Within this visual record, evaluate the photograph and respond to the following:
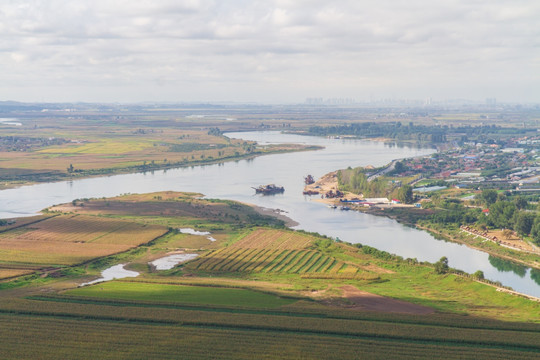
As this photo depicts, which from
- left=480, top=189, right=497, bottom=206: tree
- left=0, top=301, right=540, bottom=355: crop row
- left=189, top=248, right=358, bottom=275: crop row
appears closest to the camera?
left=0, top=301, right=540, bottom=355: crop row

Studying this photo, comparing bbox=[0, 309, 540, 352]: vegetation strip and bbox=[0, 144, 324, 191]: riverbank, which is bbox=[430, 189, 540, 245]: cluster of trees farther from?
bbox=[0, 144, 324, 191]: riverbank

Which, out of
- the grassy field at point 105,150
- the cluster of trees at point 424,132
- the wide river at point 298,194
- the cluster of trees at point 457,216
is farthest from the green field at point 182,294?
the cluster of trees at point 424,132

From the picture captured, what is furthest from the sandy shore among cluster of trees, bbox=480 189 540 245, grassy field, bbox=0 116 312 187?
grassy field, bbox=0 116 312 187

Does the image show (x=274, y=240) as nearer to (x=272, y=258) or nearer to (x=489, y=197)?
(x=272, y=258)

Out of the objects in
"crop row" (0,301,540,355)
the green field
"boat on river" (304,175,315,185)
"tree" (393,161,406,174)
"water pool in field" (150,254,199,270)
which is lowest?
"water pool in field" (150,254,199,270)

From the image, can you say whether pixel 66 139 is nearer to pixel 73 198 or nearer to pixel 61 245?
pixel 73 198

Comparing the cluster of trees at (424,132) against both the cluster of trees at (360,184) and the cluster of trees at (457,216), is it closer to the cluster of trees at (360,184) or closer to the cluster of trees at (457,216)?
the cluster of trees at (360,184)
